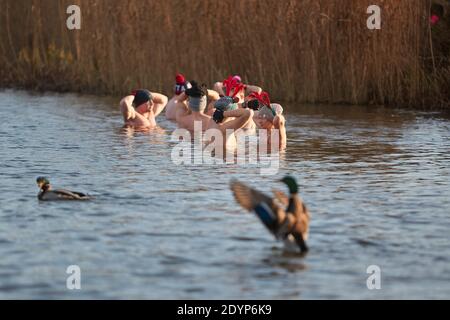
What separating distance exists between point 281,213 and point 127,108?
10412 millimetres

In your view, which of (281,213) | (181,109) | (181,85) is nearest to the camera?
(281,213)

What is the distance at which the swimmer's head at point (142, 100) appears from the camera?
18.5 m

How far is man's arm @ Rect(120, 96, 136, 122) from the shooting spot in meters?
18.4

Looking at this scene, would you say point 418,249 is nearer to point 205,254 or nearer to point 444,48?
point 205,254

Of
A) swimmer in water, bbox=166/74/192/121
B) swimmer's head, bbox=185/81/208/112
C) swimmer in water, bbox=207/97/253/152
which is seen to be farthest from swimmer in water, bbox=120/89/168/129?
swimmer in water, bbox=207/97/253/152

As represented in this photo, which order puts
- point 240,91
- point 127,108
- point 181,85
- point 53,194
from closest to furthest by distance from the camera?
point 53,194
point 240,91
point 181,85
point 127,108

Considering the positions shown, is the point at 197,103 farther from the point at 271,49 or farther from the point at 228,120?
the point at 271,49

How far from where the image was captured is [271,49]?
872 inches

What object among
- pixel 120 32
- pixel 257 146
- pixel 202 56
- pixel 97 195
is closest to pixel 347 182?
pixel 97 195

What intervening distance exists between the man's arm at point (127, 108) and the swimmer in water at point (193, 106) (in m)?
1.20

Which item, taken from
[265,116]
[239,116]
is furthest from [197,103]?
[239,116]

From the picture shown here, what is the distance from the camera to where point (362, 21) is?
69.1 feet

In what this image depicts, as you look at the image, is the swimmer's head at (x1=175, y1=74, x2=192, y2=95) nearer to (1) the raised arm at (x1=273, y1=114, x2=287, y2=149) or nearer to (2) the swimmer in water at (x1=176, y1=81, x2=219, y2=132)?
(2) the swimmer in water at (x1=176, y1=81, x2=219, y2=132)
